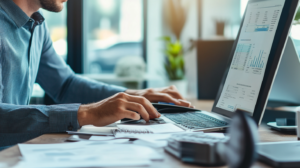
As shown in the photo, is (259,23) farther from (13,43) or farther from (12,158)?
(13,43)

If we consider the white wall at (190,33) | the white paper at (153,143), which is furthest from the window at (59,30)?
the white paper at (153,143)

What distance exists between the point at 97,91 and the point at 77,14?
1.74 m

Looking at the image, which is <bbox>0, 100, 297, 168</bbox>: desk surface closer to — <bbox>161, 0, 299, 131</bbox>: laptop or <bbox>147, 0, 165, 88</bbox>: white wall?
<bbox>161, 0, 299, 131</bbox>: laptop

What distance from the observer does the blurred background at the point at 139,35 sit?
2.67 metres

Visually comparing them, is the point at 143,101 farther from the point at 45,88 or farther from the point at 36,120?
the point at 45,88

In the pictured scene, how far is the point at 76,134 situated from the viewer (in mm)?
675

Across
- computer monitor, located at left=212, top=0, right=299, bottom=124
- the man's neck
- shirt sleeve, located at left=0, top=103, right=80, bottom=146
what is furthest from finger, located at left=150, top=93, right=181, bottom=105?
the man's neck

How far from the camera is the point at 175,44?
9.05 feet

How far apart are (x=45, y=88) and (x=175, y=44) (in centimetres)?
162

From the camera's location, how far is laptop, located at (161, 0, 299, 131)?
70cm

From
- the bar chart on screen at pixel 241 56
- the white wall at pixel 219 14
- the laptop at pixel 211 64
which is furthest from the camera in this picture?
the white wall at pixel 219 14

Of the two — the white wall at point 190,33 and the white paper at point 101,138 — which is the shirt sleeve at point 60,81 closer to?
the white paper at point 101,138

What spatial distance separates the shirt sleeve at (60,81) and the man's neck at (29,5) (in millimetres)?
159

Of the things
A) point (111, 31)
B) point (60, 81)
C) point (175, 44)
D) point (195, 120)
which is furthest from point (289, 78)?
point (111, 31)
